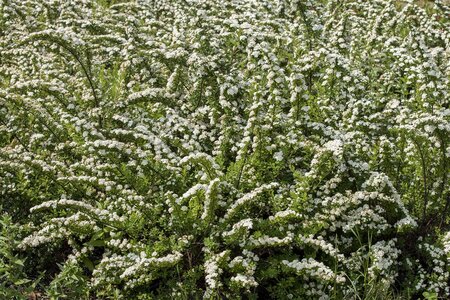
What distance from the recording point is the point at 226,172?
430 centimetres

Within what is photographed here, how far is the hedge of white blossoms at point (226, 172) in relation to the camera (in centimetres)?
359

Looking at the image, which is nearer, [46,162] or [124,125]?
[46,162]

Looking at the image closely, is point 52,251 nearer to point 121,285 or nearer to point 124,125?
point 121,285

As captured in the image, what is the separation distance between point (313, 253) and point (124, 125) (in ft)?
6.40

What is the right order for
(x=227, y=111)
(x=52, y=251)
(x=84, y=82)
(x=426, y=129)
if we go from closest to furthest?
(x=426, y=129) < (x=52, y=251) < (x=227, y=111) < (x=84, y=82)

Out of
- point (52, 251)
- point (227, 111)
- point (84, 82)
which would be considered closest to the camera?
point (52, 251)

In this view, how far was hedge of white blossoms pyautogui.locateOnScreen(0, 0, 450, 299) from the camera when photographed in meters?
3.59

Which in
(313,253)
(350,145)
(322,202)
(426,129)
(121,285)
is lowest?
(121,285)

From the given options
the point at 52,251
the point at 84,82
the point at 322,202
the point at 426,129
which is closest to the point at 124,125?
the point at 84,82

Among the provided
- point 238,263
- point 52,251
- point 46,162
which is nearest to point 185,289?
point 238,263

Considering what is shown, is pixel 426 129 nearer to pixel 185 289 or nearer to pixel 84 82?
pixel 185 289

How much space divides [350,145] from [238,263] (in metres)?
1.36

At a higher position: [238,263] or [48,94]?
[48,94]

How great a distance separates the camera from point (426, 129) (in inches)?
144
